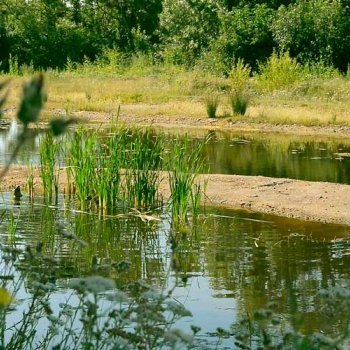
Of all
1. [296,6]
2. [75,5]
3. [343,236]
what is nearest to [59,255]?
[343,236]

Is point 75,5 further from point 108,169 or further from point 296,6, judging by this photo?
point 108,169

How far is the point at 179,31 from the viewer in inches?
1667

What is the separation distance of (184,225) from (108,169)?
115 cm

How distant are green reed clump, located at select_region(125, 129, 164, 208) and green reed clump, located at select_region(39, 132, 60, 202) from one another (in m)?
0.89


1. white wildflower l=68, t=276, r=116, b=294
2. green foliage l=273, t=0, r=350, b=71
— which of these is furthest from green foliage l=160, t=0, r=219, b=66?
white wildflower l=68, t=276, r=116, b=294

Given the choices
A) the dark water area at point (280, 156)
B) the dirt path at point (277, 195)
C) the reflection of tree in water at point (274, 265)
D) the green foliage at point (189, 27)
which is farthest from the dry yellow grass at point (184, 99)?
the reflection of tree in water at point (274, 265)

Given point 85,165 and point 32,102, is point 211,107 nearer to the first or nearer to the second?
point 85,165

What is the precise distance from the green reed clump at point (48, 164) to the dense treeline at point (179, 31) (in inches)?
909

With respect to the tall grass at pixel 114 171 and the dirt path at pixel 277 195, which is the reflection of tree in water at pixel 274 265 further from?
the tall grass at pixel 114 171

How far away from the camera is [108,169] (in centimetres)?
1073

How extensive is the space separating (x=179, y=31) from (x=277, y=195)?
98.8ft

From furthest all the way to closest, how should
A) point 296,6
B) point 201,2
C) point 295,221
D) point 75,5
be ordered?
Result: point 75,5 → point 201,2 → point 296,6 → point 295,221

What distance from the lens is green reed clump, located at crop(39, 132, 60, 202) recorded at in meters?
11.2

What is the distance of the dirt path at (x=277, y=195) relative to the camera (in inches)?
468
